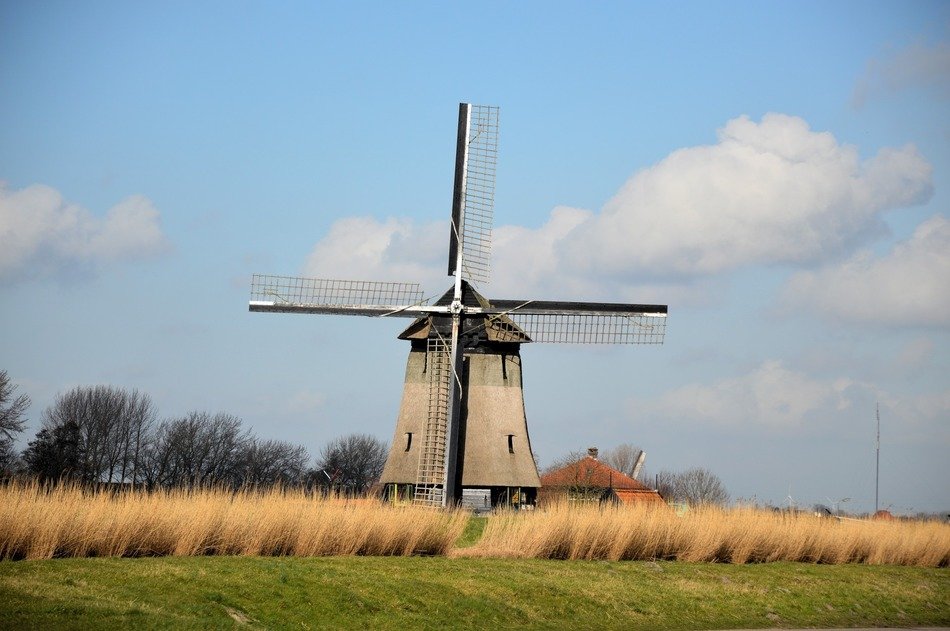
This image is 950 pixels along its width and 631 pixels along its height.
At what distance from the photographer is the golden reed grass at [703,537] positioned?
22734mm

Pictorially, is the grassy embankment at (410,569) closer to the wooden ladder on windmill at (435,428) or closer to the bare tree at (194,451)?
the wooden ladder on windmill at (435,428)

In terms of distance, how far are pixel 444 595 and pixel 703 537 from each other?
29.9ft

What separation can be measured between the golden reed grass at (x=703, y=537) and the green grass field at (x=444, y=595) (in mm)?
681

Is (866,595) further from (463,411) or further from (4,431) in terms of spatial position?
(4,431)

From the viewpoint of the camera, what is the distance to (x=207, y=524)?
18.2 metres

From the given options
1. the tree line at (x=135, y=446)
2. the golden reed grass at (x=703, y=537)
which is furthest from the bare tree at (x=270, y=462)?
the golden reed grass at (x=703, y=537)

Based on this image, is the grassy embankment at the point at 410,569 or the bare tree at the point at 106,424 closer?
the grassy embankment at the point at 410,569

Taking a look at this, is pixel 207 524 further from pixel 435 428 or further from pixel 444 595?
pixel 435 428

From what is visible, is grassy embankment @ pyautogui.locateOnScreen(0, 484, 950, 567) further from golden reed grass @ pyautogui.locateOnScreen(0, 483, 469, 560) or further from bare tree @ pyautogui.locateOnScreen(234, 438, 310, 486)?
bare tree @ pyautogui.locateOnScreen(234, 438, 310, 486)

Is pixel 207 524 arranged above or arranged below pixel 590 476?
below

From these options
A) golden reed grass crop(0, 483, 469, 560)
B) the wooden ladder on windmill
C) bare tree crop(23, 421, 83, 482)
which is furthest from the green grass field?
bare tree crop(23, 421, 83, 482)

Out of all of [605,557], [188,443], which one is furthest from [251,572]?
[188,443]

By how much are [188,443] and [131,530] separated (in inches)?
1516

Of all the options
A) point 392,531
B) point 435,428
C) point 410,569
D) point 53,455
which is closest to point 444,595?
point 410,569
